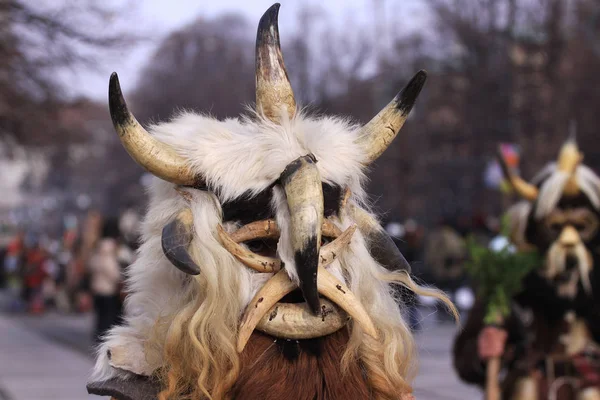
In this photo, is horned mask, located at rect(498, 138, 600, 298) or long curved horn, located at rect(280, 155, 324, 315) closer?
long curved horn, located at rect(280, 155, 324, 315)

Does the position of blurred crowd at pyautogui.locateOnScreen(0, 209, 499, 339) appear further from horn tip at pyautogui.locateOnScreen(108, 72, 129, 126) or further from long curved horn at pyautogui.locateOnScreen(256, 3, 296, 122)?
horn tip at pyautogui.locateOnScreen(108, 72, 129, 126)

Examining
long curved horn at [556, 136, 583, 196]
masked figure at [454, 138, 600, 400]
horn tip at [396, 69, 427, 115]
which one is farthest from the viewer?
long curved horn at [556, 136, 583, 196]

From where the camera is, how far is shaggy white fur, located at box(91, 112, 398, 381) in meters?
2.50

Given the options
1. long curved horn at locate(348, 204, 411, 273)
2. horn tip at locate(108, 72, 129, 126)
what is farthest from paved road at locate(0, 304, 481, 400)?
horn tip at locate(108, 72, 129, 126)

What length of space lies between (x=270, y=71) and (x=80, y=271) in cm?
1567

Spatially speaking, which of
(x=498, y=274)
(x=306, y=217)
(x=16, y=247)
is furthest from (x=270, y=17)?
(x=16, y=247)

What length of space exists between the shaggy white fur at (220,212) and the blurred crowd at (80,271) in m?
3.20

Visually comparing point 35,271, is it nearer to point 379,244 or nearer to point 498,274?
point 498,274

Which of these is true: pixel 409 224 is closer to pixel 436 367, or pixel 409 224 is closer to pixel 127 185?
pixel 436 367

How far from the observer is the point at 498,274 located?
5.11 meters

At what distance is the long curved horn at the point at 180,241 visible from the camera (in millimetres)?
2365

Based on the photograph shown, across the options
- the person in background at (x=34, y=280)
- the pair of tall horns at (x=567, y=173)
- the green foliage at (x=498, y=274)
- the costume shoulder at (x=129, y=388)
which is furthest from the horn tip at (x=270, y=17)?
the person in background at (x=34, y=280)

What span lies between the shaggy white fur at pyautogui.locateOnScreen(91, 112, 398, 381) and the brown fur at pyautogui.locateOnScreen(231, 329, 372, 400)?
122 millimetres

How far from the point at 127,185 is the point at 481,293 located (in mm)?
37104
